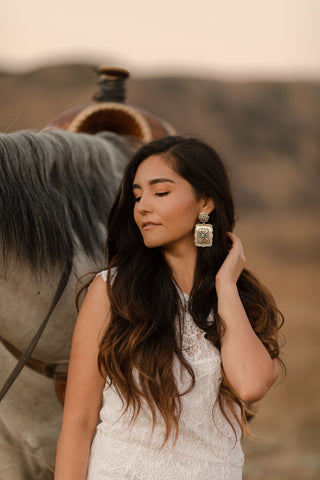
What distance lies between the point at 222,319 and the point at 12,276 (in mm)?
601

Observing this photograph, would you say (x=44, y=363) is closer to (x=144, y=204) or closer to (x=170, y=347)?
(x=170, y=347)

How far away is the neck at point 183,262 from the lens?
1.57 metres

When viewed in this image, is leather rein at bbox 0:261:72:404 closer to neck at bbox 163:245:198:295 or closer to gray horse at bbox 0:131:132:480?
gray horse at bbox 0:131:132:480

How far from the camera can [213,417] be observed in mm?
1417

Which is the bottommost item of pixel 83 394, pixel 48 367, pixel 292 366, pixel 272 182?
pixel 272 182

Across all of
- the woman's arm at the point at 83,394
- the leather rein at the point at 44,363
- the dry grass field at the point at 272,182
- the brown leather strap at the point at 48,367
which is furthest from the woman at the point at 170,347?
the dry grass field at the point at 272,182

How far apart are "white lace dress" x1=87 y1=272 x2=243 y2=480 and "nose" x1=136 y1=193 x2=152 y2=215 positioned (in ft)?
1.20

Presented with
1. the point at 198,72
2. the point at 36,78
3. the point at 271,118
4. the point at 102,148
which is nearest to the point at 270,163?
the point at 271,118

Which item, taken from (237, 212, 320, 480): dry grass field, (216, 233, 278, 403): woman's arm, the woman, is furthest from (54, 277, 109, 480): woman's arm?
(237, 212, 320, 480): dry grass field

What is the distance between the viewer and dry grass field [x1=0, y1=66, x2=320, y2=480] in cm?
514

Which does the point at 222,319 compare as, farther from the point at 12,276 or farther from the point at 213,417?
the point at 12,276

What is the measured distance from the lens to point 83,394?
138 centimetres

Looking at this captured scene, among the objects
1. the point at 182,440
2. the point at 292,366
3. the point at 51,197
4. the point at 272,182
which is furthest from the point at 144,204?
the point at 272,182

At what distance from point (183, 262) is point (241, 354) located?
33cm
